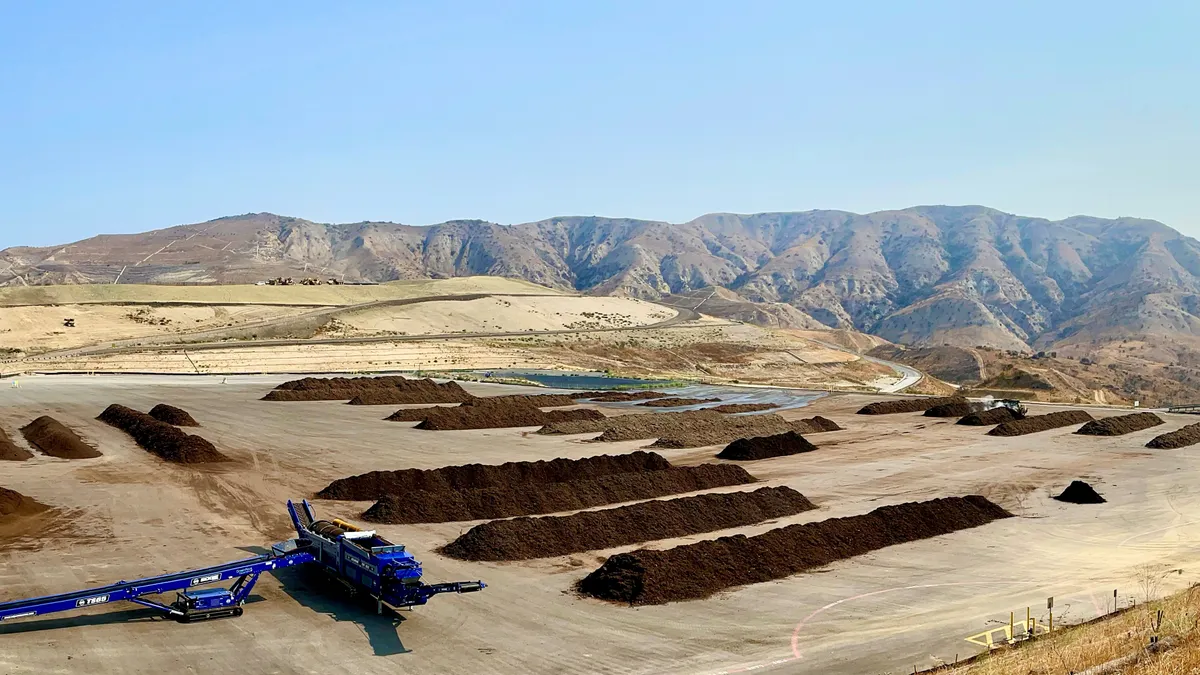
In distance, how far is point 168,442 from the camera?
40938 mm

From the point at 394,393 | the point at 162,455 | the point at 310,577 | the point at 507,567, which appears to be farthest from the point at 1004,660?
the point at 394,393

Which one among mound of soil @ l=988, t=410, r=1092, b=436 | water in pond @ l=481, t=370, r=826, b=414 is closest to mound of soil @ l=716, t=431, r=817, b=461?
mound of soil @ l=988, t=410, r=1092, b=436

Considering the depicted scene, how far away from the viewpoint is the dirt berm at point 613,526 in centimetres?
2519

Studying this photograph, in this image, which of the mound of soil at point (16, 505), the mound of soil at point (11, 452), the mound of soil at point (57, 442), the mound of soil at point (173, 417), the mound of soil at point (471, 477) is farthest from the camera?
the mound of soil at point (173, 417)

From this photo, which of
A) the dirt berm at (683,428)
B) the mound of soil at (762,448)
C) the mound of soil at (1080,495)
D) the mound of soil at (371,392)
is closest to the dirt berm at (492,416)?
the dirt berm at (683,428)

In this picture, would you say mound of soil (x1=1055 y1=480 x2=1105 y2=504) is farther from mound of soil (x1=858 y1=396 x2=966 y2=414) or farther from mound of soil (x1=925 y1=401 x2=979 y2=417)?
mound of soil (x1=858 y1=396 x2=966 y2=414)

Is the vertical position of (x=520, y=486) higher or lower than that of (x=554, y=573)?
higher

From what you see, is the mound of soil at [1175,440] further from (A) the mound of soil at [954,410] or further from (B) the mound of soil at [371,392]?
(B) the mound of soil at [371,392]

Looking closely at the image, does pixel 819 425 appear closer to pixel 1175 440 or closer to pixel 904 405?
pixel 904 405

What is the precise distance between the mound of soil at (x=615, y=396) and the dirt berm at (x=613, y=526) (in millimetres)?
40176

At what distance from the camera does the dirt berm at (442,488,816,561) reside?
25188mm

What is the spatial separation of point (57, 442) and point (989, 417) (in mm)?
52877

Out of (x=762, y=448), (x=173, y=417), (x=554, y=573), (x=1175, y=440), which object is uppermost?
(x=173, y=417)

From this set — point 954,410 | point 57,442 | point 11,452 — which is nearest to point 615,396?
point 954,410
